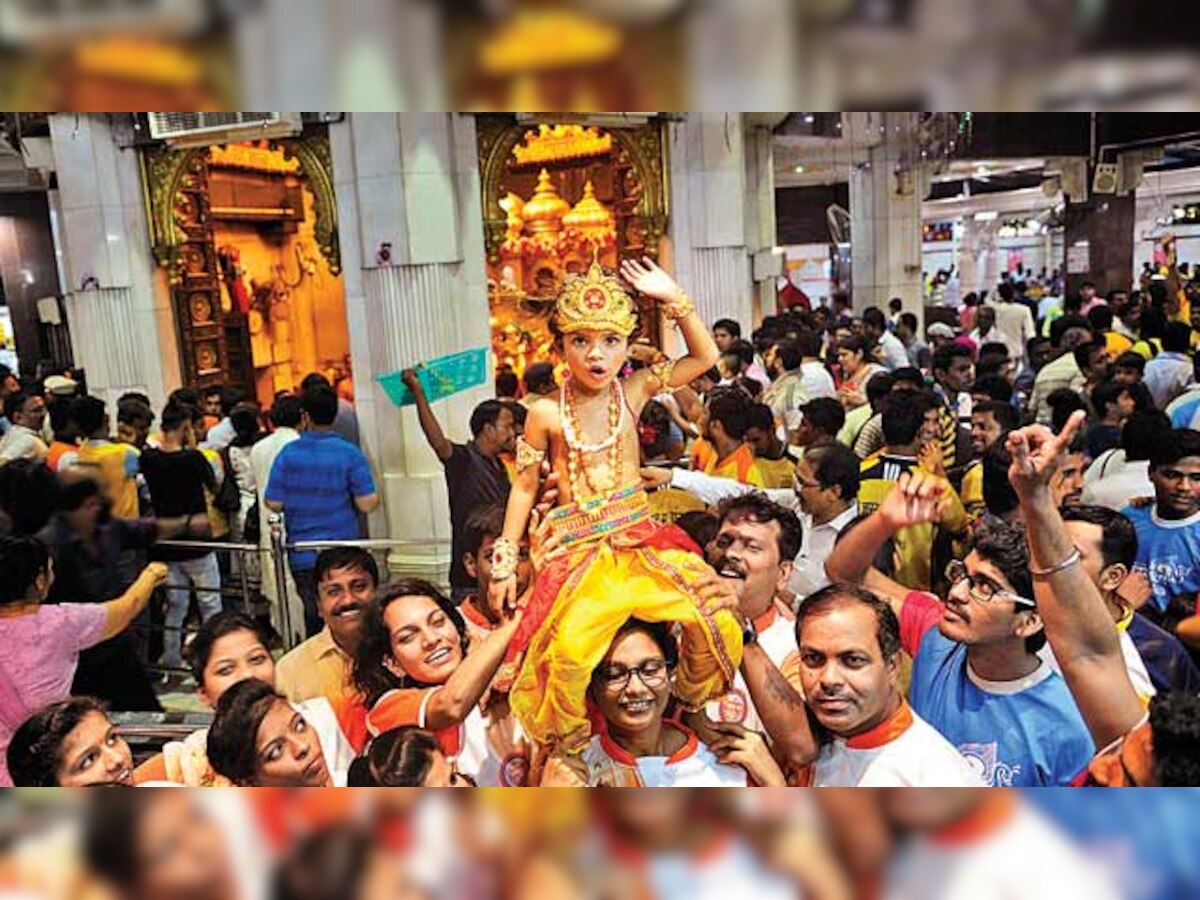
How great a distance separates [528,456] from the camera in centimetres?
212

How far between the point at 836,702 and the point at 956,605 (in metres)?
0.28

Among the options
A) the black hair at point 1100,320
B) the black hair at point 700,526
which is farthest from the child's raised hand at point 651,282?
the black hair at point 1100,320

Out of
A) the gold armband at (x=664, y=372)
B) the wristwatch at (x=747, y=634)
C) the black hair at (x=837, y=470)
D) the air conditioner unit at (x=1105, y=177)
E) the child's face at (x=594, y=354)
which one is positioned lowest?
the wristwatch at (x=747, y=634)

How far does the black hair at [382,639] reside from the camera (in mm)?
2135

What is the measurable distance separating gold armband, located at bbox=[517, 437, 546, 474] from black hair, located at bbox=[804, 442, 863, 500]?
74 cm

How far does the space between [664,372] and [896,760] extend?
0.87 m

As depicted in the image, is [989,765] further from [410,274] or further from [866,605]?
[410,274]

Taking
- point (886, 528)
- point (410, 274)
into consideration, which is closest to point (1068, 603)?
point (886, 528)

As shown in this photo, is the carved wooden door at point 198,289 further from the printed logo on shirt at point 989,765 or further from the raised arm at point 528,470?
the printed logo on shirt at point 989,765

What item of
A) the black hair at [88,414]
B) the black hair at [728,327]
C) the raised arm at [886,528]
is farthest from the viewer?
the black hair at [728,327]

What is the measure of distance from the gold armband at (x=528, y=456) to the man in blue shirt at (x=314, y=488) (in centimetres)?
146

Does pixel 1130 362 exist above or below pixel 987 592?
above

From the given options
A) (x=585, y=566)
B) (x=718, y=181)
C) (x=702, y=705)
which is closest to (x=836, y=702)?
(x=702, y=705)

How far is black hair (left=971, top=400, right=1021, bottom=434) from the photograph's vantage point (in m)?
2.91
